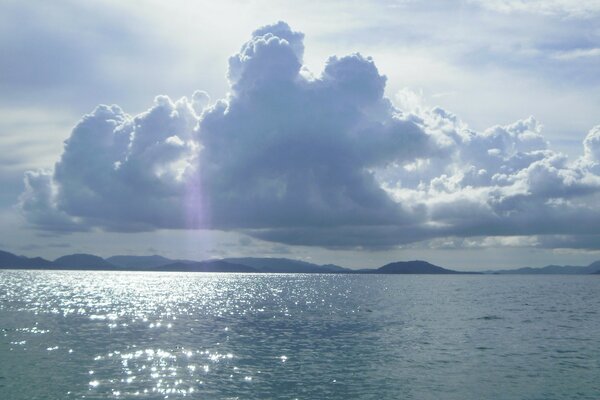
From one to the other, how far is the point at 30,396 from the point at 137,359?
1625 centimetres

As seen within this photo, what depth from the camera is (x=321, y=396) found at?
4562 centimetres

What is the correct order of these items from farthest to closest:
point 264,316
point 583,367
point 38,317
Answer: point 264,316 < point 38,317 < point 583,367

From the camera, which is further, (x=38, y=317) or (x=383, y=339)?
(x=38, y=317)

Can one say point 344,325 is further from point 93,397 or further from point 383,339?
point 93,397

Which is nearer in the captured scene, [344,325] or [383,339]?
[383,339]

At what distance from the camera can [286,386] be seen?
160ft

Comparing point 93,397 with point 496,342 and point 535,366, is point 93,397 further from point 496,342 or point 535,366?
point 496,342

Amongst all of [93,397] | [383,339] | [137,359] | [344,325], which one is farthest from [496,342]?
[93,397]

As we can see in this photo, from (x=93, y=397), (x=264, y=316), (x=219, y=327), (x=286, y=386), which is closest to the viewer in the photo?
(x=93, y=397)

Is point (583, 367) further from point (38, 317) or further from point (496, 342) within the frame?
point (38, 317)

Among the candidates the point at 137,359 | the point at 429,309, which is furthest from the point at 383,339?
the point at 429,309

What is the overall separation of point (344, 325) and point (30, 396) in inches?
2347

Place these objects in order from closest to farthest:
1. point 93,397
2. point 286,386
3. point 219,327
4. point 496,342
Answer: point 93,397 → point 286,386 → point 496,342 → point 219,327

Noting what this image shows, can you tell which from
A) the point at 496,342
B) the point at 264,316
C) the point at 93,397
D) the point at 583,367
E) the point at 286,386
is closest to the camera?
the point at 93,397
